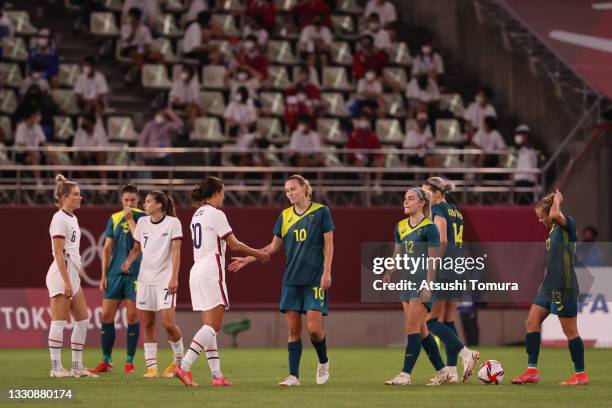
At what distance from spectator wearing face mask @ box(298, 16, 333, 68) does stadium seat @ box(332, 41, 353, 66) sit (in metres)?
0.18

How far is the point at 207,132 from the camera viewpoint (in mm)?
28781

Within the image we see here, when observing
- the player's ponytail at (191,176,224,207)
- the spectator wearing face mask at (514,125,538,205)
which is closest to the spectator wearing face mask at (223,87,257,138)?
the spectator wearing face mask at (514,125,538,205)

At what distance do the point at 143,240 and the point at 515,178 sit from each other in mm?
11987

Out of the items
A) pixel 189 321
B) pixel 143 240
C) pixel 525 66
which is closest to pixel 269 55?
pixel 525 66

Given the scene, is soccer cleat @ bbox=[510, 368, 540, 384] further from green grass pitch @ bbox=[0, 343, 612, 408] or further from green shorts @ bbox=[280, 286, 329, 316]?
green shorts @ bbox=[280, 286, 329, 316]

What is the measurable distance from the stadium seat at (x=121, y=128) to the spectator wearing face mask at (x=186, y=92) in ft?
3.68

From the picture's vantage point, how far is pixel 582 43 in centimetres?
3122

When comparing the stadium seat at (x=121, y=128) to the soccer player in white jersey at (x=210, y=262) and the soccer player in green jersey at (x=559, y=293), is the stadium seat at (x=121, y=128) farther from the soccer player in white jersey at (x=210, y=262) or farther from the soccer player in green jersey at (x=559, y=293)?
the soccer player in green jersey at (x=559, y=293)

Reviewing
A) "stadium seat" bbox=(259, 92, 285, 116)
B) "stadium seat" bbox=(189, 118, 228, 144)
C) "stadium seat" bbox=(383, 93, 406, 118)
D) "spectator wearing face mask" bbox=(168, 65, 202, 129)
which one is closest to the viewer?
"stadium seat" bbox=(189, 118, 228, 144)

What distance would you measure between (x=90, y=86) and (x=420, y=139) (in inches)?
266

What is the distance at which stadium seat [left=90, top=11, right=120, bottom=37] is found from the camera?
103 ft

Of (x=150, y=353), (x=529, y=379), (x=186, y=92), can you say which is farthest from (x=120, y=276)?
(x=186, y=92)

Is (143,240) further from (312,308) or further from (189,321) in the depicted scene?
(189,321)

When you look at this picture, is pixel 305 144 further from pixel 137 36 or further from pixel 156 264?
pixel 156 264
